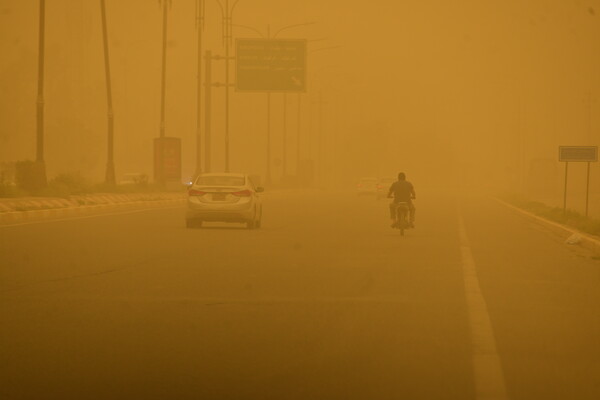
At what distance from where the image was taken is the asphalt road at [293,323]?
838 cm

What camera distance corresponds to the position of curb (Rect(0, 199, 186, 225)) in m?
33.1

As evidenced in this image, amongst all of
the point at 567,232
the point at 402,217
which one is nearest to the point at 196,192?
the point at 402,217

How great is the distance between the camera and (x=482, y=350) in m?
9.95

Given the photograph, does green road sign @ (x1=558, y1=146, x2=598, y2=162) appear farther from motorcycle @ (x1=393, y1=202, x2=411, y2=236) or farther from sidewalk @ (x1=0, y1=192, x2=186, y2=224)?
sidewalk @ (x1=0, y1=192, x2=186, y2=224)

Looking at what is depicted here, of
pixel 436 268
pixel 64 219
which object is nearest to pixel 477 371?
pixel 436 268

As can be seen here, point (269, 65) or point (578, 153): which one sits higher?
point (269, 65)

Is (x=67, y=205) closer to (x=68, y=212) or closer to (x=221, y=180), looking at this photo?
(x=68, y=212)

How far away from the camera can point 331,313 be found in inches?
486

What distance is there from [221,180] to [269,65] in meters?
31.7

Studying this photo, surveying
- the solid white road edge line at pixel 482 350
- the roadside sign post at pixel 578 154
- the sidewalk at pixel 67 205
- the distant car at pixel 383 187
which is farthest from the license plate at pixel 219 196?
the distant car at pixel 383 187

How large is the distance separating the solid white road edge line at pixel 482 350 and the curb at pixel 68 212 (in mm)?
19946

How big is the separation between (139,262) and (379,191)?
49238 mm

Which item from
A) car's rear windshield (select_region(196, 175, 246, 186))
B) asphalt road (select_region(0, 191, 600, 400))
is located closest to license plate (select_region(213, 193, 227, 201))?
car's rear windshield (select_region(196, 175, 246, 186))

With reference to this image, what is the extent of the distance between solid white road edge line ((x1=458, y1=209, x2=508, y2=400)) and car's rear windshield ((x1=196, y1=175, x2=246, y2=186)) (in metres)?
14.7
